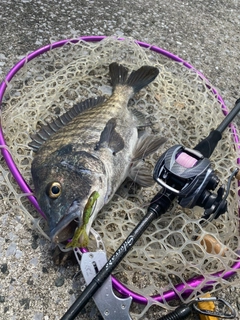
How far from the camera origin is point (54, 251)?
2.29m

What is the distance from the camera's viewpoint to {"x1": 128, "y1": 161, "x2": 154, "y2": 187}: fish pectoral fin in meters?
2.57

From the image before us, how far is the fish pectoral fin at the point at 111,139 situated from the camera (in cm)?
243

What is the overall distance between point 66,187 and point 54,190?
77 mm

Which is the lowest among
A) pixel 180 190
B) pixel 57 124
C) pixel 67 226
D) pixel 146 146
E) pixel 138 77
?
pixel 67 226

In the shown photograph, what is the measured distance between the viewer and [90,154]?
234 centimetres

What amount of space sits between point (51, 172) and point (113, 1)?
10.3ft

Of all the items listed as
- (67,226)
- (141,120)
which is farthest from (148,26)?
(67,226)

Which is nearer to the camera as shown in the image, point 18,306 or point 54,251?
point 18,306

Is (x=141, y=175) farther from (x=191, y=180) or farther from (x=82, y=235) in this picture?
(x=82, y=235)

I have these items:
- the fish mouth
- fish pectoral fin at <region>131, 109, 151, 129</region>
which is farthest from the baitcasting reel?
fish pectoral fin at <region>131, 109, 151, 129</region>

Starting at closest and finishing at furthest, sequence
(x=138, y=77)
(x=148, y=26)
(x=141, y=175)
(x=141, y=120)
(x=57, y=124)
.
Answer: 1. (x=141, y=175)
2. (x=57, y=124)
3. (x=141, y=120)
4. (x=138, y=77)
5. (x=148, y=26)

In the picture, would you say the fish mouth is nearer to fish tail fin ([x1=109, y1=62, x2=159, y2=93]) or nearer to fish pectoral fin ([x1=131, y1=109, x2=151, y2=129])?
fish pectoral fin ([x1=131, y1=109, x2=151, y2=129])

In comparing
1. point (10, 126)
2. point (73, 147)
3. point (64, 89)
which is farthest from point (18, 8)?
point (73, 147)

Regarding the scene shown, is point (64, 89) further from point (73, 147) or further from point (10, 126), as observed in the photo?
point (73, 147)
